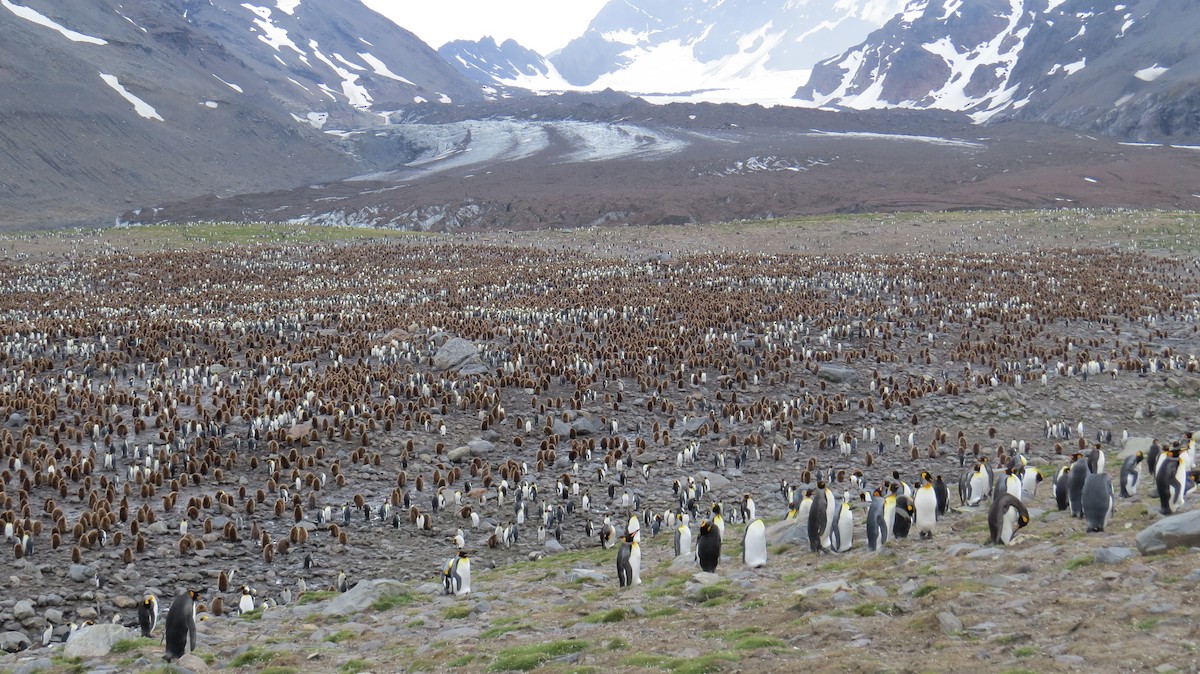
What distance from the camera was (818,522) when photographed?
451 inches

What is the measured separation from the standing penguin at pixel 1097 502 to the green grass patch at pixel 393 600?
7.92 metres

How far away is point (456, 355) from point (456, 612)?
494 inches

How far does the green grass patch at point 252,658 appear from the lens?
918 centimetres

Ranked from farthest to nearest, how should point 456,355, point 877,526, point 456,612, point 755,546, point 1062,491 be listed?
point 456,355, point 1062,491, point 755,546, point 877,526, point 456,612

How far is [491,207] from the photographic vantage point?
88125 millimetres

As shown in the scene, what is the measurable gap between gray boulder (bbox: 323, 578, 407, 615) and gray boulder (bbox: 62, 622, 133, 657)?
2216mm

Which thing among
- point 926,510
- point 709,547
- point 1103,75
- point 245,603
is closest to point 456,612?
point 245,603

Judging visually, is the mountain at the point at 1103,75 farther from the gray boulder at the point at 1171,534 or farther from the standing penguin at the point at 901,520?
the gray boulder at the point at 1171,534

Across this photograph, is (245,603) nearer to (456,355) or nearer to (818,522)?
(818,522)

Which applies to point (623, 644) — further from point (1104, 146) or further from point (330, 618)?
point (1104, 146)

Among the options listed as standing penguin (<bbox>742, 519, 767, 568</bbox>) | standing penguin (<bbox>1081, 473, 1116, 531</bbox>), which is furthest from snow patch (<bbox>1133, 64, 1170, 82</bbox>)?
standing penguin (<bbox>742, 519, 767, 568</bbox>)

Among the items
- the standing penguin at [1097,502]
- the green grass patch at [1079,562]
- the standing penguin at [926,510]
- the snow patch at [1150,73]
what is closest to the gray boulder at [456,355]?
the standing penguin at [926,510]

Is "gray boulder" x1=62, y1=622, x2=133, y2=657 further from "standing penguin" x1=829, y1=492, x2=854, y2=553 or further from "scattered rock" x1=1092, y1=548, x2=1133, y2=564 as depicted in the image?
"scattered rock" x1=1092, y1=548, x2=1133, y2=564

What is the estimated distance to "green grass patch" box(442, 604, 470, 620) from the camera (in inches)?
413
